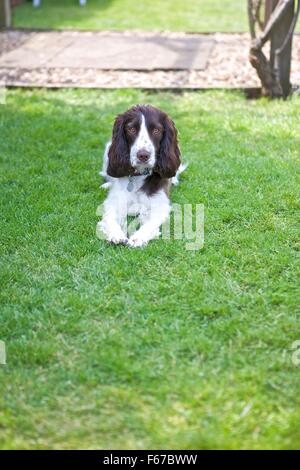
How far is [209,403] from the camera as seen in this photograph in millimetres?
2873

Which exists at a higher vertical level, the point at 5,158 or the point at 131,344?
the point at 5,158

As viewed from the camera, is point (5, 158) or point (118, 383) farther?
point (5, 158)

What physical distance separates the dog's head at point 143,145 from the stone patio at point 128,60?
10.6 ft

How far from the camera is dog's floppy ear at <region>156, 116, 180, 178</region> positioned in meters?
4.70

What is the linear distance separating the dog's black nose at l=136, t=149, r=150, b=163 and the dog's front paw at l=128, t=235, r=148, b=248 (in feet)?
1.92

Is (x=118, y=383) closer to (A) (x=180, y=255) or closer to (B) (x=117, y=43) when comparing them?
(A) (x=180, y=255)

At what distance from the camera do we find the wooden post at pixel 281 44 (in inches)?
279
